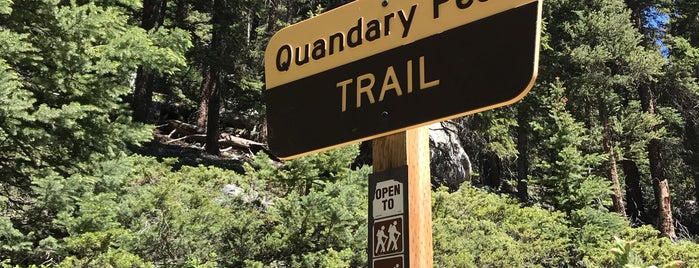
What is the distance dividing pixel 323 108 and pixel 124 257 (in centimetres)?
527

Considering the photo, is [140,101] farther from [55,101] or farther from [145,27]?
[55,101]

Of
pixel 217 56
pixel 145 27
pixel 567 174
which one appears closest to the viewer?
pixel 145 27

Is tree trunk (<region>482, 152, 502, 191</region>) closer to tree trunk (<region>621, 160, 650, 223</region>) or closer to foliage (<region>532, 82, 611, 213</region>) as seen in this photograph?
tree trunk (<region>621, 160, 650, 223</region>)

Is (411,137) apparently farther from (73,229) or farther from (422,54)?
(73,229)

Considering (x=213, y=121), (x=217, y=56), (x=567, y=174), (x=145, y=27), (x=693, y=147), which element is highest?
(x=693, y=147)

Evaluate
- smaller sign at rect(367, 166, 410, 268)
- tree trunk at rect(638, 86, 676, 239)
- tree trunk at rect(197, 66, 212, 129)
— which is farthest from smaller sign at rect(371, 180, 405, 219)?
tree trunk at rect(638, 86, 676, 239)

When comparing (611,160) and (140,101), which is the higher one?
(140,101)

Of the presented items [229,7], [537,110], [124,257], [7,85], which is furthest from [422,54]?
[537,110]

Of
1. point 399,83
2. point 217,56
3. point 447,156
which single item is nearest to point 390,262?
point 399,83

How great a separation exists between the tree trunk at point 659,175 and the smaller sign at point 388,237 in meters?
23.6

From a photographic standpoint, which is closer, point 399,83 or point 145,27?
point 399,83

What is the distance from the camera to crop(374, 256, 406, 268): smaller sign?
6.77 ft

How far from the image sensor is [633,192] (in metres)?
26.8

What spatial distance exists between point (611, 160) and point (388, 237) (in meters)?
21.1
